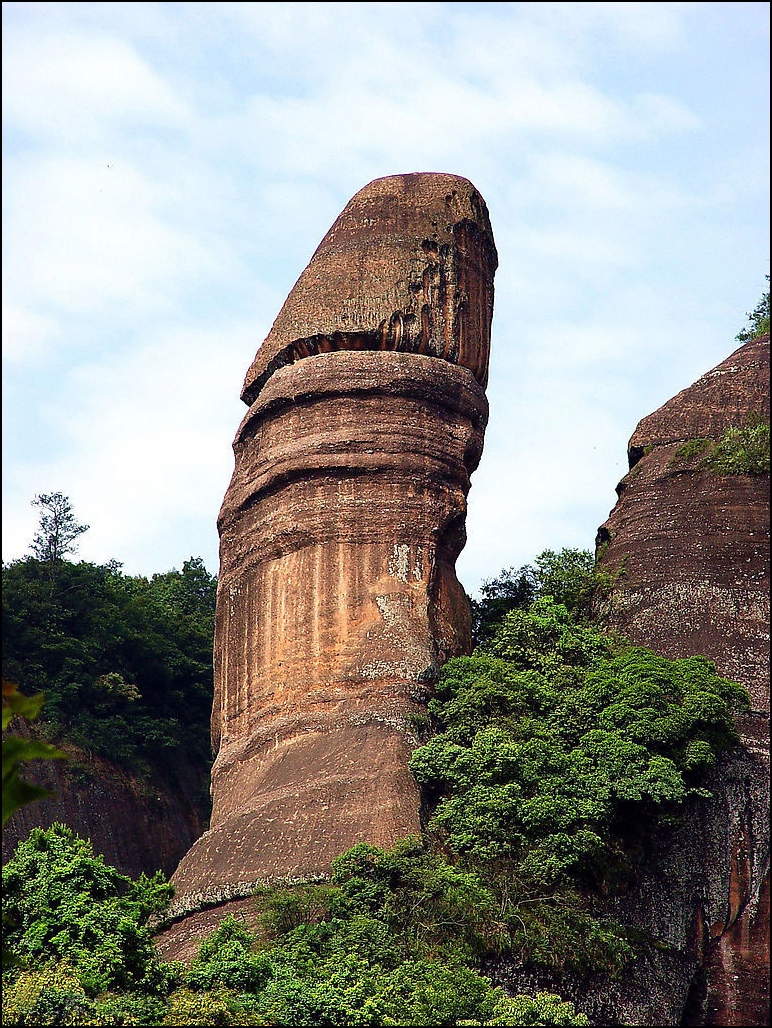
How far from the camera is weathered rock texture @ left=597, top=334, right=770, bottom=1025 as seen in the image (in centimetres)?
1883

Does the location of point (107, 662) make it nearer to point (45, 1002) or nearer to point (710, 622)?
point (710, 622)

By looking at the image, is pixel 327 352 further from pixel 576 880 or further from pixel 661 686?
pixel 576 880

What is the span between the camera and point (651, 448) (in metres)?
24.3

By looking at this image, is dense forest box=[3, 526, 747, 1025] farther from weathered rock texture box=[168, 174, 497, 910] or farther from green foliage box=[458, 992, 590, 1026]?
weathered rock texture box=[168, 174, 497, 910]

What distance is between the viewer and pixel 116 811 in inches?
1043

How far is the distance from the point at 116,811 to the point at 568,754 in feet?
32.8

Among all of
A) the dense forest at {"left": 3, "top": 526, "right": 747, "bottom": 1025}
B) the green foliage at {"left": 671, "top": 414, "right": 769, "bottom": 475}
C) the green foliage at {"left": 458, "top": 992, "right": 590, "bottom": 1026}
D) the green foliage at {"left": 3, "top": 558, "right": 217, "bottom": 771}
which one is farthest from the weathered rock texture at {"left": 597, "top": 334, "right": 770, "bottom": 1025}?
the green foliage at {"left": 3, "top": 558, "right": 217, "bottom": 771}

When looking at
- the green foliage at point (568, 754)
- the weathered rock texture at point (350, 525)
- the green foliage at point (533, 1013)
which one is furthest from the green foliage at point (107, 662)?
the green foliage at point (533, 1013)

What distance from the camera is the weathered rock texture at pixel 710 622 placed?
18828 mm

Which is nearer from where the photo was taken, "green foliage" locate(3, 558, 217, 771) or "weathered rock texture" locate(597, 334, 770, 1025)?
"weathered rock texture" locate(597, 334, 770, 1025)

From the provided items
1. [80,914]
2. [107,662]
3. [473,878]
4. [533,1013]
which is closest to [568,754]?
[473,878]

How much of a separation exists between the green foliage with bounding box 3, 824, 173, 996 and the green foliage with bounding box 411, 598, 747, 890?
380cm

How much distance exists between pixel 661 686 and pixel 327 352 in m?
6.38

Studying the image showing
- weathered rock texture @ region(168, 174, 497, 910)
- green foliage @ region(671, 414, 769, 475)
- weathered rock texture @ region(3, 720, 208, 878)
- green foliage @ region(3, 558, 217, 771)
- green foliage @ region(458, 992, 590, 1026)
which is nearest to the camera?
green foliage @ region(458, 992, 590, 1026)
